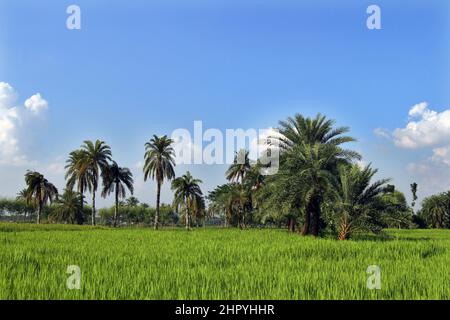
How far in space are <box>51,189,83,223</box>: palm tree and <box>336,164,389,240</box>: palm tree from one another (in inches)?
2071

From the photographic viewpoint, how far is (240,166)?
181ft

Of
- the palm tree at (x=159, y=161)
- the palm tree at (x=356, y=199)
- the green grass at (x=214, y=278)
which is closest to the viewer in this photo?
the green grass at (x=214, y=278)

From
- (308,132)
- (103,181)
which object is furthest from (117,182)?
(308,132)

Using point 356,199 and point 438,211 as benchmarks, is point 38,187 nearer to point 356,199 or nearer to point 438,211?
point 356,199

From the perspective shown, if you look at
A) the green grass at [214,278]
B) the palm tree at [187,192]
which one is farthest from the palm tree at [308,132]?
the palm tree at [187,192]

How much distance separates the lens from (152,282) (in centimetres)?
874

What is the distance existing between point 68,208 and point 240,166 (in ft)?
97.8

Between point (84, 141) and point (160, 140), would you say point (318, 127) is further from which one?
point (84, 141)

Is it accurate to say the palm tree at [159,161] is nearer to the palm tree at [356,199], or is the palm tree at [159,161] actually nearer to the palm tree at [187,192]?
the palm tree at [187,192]

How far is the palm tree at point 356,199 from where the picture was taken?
22.9 meters

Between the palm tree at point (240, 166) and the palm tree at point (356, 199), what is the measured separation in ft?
102

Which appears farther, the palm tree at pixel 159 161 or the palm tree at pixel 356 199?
the palm tree at pixel 159 161

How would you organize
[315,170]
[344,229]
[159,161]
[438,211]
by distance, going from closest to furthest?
[344,229]
[315,170]
[159,161]
[438,211]
